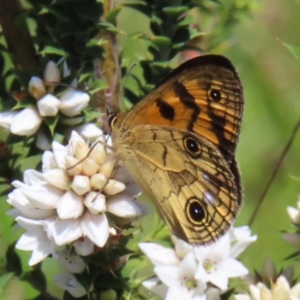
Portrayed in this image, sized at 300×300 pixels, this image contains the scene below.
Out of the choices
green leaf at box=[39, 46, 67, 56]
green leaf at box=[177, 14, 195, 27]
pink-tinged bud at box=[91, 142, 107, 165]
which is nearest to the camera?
pink-tinged bud at box=[91, 142, 107, 165]

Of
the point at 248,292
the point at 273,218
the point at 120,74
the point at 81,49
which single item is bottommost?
the point at 273,218

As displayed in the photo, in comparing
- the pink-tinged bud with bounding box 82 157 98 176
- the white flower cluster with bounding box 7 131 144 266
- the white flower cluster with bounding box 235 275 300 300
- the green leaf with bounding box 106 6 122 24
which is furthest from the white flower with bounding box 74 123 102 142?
the white flower cluster with bounding box 235 275 300 300

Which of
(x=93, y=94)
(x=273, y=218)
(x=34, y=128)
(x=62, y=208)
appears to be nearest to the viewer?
(x=62, y=208)

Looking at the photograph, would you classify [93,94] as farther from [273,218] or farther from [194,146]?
[273,218]

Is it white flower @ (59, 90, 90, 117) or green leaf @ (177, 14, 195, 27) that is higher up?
green leaf @ (177, 14, 195, 27)

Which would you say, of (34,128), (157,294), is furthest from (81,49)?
(157,294)

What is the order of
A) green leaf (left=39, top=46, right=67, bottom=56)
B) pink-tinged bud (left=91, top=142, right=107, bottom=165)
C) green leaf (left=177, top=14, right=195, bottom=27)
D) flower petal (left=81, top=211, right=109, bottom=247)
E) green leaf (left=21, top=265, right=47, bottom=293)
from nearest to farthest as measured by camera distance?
flower petal (left=81, top=211, right=109, bottom=247) < pink-tinged bud (left=91, top=142, right=107, bottom=165) < green leaf (left=39, top=46, right=67, bottom=56) < green leaf (left=21, top=265, right=47, bottom=293) < green leaf (left=177, top=14, right=195, bottom=27)

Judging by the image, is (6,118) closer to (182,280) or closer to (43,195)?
(43,195)

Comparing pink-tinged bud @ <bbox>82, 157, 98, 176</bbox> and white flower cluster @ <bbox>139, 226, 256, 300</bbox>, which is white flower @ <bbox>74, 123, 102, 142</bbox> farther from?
white flower cluster @ <bbox>139, 226, 256, 300</bbox>
